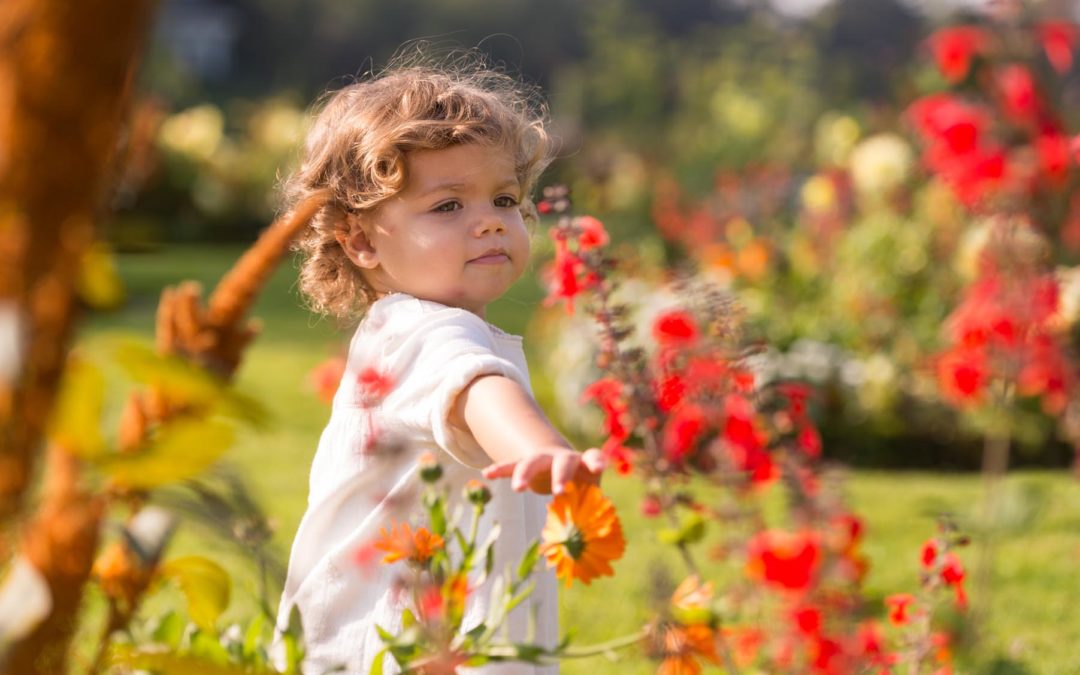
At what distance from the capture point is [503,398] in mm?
1479

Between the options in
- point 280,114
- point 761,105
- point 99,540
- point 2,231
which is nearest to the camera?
Result: point 2,231

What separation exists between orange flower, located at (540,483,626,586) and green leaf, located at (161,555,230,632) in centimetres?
29

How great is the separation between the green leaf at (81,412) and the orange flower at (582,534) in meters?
0.57

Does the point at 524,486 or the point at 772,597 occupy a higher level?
the point at 524,486

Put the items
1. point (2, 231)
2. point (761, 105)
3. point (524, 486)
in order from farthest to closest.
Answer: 1. point (761, 105)
2. point (524, 486)
3. point (2, 231)

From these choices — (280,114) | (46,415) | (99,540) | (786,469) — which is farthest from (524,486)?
(280,114)

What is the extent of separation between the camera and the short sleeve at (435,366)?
1.57 meters

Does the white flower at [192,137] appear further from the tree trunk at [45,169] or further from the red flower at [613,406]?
the tree trunk at [45,169]

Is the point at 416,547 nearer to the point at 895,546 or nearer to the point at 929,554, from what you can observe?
the point at 929,554

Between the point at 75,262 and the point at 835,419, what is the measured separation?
19.7 ft

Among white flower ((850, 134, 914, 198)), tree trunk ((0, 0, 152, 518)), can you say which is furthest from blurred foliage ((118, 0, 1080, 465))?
tree trunk ((0, 0, 152, 518))

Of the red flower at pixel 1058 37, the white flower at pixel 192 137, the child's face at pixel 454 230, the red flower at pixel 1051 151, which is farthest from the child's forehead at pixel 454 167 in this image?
the white flower at pixel 192 137

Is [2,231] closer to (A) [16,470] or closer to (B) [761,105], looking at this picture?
(A) [16,470]

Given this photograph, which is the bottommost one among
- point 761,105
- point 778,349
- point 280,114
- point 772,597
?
point 772,597
